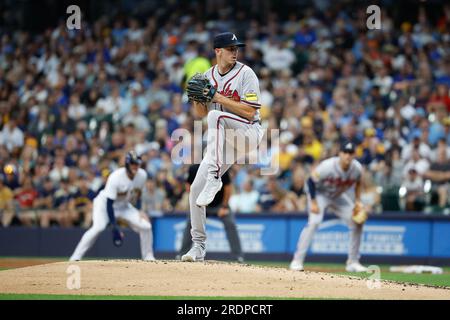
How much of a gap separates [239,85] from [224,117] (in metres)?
0.47

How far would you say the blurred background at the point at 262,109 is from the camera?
56.0ft

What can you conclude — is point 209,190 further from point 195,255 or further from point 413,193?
point 413,193

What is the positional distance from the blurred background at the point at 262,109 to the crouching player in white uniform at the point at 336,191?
2.66 m

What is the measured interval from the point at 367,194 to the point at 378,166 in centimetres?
62

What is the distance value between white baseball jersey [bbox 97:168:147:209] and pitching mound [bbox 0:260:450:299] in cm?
453

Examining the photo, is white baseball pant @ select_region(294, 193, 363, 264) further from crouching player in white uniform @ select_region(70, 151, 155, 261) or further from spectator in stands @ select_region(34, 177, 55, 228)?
spectator in stands @ select_region(34, 177, 55, 228)

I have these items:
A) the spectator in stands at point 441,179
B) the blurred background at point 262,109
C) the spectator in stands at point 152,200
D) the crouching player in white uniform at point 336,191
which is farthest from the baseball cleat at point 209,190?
the spectator in stands at point 441,179

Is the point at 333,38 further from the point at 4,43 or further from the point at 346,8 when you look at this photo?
the point at 4,43

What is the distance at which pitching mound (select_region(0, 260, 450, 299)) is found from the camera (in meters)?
8.68

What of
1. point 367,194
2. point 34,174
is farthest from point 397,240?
point 34,174

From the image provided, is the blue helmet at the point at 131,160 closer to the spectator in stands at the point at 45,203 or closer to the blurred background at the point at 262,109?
the blurred background at the point at 262,109

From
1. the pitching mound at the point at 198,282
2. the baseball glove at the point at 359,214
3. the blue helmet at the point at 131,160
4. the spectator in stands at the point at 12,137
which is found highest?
the spectator in stands at the point at 12,137

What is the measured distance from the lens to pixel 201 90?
911 centimetres

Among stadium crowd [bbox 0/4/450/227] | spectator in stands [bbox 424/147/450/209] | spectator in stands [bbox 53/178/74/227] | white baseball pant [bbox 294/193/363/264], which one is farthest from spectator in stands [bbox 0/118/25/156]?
spectator in stands [bbox 424/147/450/209]
